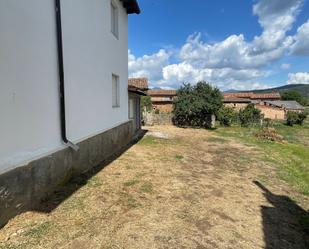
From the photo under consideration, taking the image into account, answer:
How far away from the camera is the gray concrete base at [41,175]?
3501 millimetres

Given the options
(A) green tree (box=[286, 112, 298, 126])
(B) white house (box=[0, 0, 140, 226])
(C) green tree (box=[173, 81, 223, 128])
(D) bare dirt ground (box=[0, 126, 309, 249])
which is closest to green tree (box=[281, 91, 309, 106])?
(A) green tree (box=[286, 112, 298, 126])

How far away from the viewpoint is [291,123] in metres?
31.7

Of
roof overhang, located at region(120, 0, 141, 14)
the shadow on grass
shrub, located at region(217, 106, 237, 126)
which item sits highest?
roof overhang, located at region(120, 0, 141, 14)

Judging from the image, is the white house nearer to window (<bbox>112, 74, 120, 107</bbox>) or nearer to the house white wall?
the house white wall

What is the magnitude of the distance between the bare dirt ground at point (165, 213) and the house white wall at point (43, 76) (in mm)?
1049

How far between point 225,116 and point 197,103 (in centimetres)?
478

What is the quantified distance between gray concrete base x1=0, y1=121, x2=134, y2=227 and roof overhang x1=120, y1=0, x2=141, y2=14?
6023mm

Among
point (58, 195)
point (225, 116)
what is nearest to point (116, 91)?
point (58, 195)

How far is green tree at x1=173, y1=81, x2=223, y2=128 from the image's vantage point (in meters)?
20.2

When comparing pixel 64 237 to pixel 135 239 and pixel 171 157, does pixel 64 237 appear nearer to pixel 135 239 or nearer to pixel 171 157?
pixel 135 239

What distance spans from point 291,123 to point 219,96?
1674 centimetres

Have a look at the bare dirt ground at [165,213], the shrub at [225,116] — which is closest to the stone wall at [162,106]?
the shrub at [225,116]

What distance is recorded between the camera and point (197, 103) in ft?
65.8

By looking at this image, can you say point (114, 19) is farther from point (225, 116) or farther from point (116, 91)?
point (225, 116)
